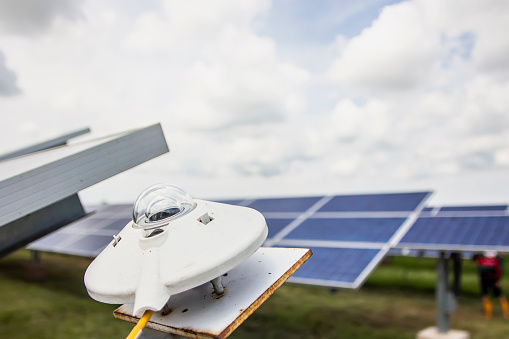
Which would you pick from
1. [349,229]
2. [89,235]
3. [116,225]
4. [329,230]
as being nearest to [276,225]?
[329,230]

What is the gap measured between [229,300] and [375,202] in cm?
804

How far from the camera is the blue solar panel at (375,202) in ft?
27.6

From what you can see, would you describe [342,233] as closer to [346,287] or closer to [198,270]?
[346,287]

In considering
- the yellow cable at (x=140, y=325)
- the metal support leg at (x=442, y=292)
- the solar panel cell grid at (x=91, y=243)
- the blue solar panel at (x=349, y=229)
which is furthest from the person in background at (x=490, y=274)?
the yellow cable at (x=140, y=325)

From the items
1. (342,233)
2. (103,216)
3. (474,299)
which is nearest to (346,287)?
(342,233)

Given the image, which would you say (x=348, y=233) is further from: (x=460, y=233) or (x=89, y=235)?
(x=89, y=235)

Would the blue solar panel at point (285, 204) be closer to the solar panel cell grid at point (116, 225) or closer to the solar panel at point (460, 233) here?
the solar panel at point (460, 233)

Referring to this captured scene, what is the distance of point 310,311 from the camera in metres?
9.40

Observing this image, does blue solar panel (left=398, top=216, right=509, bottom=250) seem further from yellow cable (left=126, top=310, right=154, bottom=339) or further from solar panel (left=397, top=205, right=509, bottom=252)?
yellow cable (left=126, top=310, right=154, bottom=339)

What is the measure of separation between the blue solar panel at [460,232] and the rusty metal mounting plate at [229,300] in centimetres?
497

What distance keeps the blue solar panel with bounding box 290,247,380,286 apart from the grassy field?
2417mm

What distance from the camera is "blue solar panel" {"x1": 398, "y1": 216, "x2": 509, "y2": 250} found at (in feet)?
20.7

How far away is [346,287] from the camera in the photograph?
5004mm

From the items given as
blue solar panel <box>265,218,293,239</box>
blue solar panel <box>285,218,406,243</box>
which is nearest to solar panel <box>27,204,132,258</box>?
blue solar panel <box>265,218,293,239</box>
